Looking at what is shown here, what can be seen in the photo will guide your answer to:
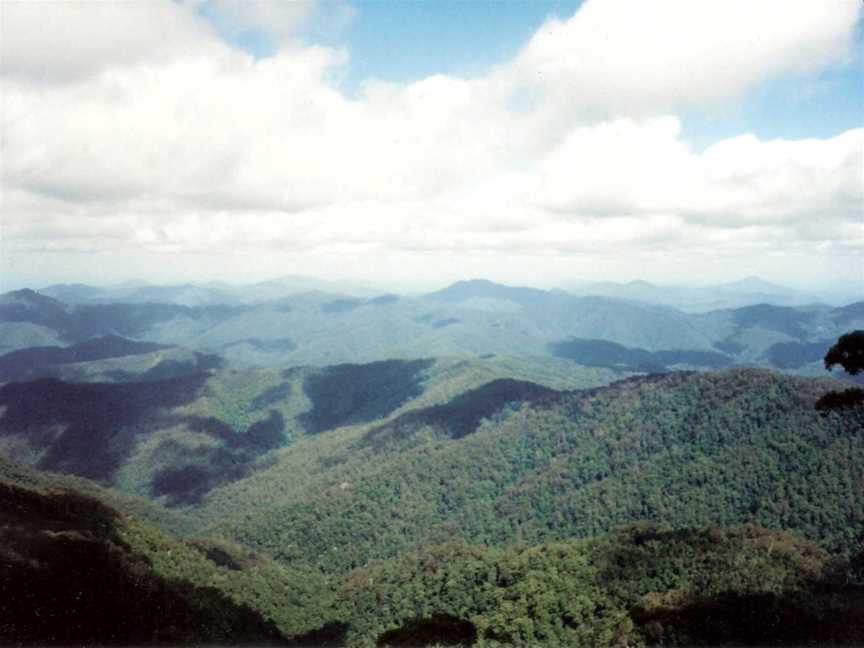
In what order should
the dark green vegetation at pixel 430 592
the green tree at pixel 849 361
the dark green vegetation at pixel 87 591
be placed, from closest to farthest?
1. the green tree at pixel 849 361
2. the dark green vegetation at pixel 87 591
3. the dark green vegetation at pixel 430 592

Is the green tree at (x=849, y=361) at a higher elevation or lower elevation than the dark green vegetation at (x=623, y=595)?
higher

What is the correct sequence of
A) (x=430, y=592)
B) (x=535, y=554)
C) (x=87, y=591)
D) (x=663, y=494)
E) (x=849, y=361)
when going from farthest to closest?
(x=663, y=494) → (x=535, y=554) → (x=430, y=592) → (x=87, y=591) → (x=849, y=361)

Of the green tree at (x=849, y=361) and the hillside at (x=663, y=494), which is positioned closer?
the green tree at (x=849, y=361)

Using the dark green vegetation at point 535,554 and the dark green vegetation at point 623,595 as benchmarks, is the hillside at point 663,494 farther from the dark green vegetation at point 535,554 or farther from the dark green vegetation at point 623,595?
the dark green vegetation at point 623,595

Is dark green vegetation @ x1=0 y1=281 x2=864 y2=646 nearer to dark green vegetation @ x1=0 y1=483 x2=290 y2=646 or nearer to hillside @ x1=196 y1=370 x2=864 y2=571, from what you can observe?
dark green vegetation @ x1=0 y1=483 x2=290 y2=646

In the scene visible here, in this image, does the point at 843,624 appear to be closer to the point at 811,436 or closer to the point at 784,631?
the point at 784,631

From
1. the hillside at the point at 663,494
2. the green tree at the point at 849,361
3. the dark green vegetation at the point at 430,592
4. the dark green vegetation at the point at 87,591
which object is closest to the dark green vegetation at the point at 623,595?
the dark green vegetation at the point at 430,592

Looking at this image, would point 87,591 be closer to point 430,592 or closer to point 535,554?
point 430,592

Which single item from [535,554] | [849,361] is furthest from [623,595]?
[849,361]

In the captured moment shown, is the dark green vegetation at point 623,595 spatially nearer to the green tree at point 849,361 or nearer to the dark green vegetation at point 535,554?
the dark green vegetation at point 535,554

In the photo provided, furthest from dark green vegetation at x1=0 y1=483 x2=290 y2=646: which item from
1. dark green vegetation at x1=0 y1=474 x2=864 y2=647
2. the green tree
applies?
the green tree

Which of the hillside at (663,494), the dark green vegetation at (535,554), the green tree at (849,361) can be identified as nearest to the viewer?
the green tree at (849,361)

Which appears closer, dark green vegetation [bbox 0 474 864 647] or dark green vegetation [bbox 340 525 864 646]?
dark green vegetation [bbox 0 474 864 647]
